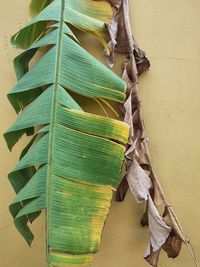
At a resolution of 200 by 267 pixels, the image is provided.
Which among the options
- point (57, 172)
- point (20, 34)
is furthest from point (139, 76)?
point (57, 172)

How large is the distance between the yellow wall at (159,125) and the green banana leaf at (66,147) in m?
0.19

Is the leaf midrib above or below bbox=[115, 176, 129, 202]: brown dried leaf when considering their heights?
above

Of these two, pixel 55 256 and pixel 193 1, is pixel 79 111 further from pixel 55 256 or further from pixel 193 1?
pixel 193 1

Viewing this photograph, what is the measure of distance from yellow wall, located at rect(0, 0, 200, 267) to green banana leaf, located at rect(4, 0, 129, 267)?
0.19m

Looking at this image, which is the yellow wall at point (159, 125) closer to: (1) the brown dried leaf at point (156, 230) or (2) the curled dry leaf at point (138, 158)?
(2) the curled dry leaf at point (138, 158)

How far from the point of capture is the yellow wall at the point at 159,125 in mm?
1446

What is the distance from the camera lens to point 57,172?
45.6 inches

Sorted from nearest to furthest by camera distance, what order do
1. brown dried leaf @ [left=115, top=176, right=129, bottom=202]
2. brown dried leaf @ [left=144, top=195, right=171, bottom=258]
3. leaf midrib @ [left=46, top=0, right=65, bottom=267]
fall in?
leaf midrib @ [left=46, top=0, right=65, bottom=267]
brown dried leaf @ [left=144, top=195, right=171, bottom=258]
brown dried leaf @ [left=115, top=176, right=129, bottom=202]

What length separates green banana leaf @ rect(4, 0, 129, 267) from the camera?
3.72 feet

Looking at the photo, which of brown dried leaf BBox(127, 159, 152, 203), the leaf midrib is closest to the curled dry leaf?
brown dried leaf BBox(127, 159, 152, 203)

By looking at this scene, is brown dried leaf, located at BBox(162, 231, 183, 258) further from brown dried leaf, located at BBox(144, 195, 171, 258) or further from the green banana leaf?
the green banana leaf

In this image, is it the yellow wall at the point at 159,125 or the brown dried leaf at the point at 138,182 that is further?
the yellow wall at the point at 159,125

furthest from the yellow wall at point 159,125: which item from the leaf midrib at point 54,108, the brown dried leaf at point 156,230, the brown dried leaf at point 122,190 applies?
the leaf midrib at point 54,108

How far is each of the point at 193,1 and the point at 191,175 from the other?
66 cm
